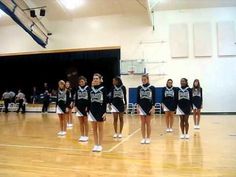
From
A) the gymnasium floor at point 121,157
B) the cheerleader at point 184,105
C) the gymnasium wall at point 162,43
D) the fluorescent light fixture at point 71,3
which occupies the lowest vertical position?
the gymnasium floor at point 121,157

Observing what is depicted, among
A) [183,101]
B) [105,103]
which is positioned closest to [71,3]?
[183,101]

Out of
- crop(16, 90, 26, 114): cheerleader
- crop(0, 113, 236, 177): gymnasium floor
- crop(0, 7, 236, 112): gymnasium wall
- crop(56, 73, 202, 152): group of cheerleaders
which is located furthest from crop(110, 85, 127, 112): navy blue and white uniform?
crop(16, 90, 26, 114): cheerleader

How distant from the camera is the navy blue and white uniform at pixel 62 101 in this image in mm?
7637

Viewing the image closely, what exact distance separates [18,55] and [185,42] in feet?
38.1

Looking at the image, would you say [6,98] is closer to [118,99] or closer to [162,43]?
[162,43]

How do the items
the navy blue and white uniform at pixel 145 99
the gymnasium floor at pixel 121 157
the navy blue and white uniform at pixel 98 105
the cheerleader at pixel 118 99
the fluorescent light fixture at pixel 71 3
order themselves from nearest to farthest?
1. the gymnasium floor at pixel 121 157
2. the navy blue and white uniform at pixel 98 105
3. the navy blue and white uniform at pixel 145 99
4. the cheerleader at pixel 118 99
5. the fluorescent light fixture at pixel 71 3

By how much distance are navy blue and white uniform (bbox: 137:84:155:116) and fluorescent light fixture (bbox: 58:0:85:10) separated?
1088 cm

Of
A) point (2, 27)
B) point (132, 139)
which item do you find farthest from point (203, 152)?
point (2, 27)

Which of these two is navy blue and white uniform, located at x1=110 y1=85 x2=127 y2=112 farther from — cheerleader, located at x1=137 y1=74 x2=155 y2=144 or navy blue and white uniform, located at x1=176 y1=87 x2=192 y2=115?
navy blue and white uniform, located at x1=176 y1=87 x2=192 y2=115

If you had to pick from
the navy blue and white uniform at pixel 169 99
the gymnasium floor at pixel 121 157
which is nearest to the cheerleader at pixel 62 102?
the gymnasium floor at pixel 121 157

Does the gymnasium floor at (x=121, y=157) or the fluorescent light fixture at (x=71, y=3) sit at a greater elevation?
the fluorescent light fixture at (x=71, y=3)

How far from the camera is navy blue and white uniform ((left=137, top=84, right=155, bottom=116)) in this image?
627cm

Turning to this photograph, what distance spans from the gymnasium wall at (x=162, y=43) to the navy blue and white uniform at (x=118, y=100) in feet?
30.2

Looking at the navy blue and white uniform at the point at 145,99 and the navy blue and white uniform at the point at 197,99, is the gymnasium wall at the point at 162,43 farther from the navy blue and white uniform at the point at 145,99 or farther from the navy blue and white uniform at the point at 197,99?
the navy blue and white uniform at the point at 145,99
